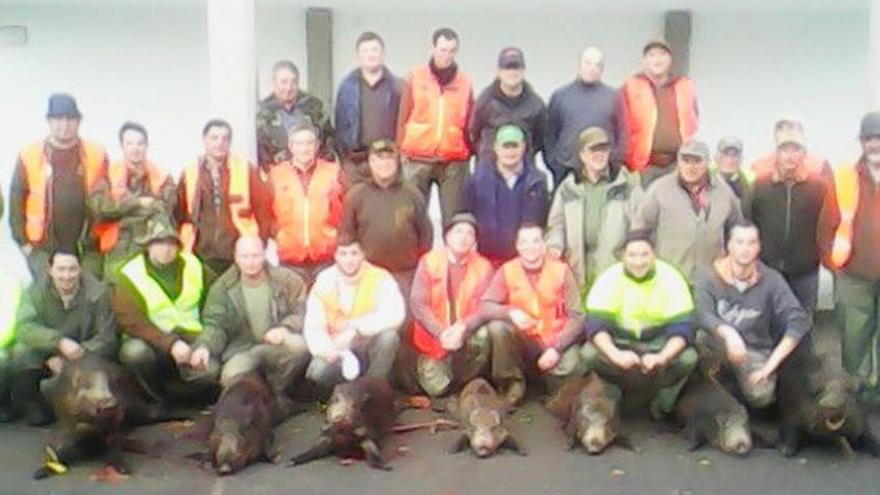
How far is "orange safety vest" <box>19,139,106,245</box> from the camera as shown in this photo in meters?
10.8

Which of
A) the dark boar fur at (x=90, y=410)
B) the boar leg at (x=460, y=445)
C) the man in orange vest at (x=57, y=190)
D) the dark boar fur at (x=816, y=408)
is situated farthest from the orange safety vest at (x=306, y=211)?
the dark boar fur at (x=816, y=408)

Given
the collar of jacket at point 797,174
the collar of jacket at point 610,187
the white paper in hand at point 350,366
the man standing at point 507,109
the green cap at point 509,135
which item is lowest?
the white paper in hand at point 350,366

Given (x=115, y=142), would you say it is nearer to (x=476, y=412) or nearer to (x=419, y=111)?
(x=419, y=111)

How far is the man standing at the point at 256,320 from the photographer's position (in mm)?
10148

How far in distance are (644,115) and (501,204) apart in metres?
1.29

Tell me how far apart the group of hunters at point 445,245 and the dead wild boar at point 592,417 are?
18 cm

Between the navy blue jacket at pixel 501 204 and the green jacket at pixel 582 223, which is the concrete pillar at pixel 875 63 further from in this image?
the navy blue jacket at pixel 501 204

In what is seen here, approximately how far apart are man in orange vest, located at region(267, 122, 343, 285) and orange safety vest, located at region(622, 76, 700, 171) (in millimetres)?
2195

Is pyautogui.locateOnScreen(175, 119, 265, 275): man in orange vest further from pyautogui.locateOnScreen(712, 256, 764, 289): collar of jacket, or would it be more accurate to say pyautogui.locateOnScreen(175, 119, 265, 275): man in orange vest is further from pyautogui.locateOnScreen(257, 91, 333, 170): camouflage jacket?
pyautogui.locateOnScreen(712, 256, 764, 289): collar of jacket

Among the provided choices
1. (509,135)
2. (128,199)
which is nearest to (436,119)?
(509,135)

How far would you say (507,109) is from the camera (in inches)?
425

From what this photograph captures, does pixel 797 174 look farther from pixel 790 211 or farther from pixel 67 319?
pixel 67 319

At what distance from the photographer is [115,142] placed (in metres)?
13.6

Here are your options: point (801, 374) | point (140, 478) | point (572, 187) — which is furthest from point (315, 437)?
point (801, 374)
